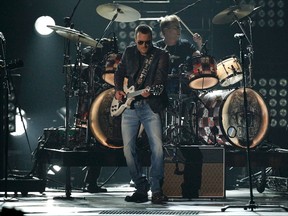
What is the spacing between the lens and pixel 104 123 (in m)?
11.2

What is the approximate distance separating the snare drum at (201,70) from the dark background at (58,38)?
3.09 m

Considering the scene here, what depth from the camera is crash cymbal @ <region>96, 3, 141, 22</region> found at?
11883 mm

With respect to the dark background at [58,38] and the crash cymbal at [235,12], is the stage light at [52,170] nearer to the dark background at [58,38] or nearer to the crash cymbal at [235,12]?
the dark background at [58,38]

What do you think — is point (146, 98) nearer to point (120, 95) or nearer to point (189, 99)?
point (120, 95)

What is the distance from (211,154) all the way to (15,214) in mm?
3232

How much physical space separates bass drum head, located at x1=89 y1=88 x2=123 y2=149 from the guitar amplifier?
934 millimetres

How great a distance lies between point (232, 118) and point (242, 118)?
5.8 inches

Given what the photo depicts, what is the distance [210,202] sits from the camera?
1016cm

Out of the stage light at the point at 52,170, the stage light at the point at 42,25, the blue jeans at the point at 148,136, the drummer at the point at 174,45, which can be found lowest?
the stage light at the point at 52,170

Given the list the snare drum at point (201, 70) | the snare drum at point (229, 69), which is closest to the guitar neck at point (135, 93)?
the snare drum at point (201, 70)

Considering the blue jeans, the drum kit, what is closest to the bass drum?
the drum kit

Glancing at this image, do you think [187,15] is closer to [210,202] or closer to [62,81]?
[62,81]

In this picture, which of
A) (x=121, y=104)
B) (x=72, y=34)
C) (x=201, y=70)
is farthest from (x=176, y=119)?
(x=72, y=34)

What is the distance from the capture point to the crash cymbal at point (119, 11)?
1188cm
